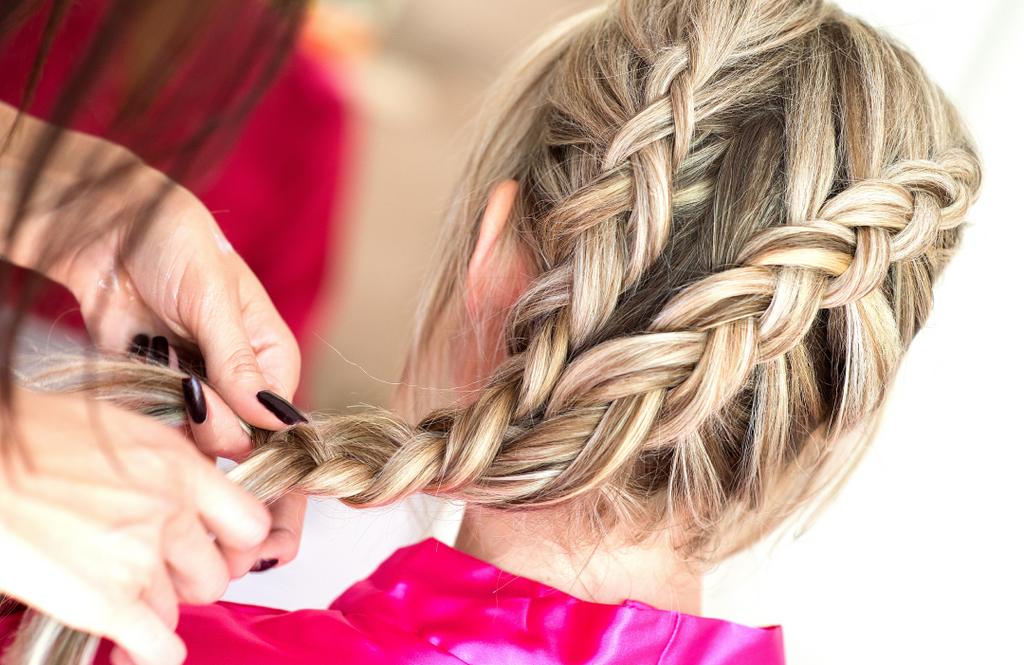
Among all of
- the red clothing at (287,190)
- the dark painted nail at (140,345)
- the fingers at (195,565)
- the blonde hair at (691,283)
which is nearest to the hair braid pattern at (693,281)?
the blonde hair at (691,283)

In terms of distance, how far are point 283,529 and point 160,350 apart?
30 centimetres

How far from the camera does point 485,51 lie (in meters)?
2.84

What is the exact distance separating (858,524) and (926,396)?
26 centimetres

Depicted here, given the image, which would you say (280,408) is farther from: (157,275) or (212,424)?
(157,275)

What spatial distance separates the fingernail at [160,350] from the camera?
3.09ft

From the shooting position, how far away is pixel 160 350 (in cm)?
95

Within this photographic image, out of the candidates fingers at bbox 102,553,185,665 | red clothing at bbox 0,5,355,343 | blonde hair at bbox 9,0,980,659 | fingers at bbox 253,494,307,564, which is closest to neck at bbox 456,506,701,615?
blonde hair at bbox 9,0,980,659

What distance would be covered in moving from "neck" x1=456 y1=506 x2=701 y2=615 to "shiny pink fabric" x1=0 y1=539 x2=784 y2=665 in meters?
0.04

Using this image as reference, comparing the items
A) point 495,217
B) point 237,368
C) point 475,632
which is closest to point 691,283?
point 495,217

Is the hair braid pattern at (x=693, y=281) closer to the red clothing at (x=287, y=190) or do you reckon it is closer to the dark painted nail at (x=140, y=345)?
the dark painted nail at (x=140, y=345)

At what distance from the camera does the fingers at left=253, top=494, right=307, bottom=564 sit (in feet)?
2.64

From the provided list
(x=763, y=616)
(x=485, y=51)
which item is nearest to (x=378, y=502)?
(x=763, y=616)

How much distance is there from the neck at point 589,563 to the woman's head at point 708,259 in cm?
4

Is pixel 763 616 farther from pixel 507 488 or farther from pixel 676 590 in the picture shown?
pixel 507 488
